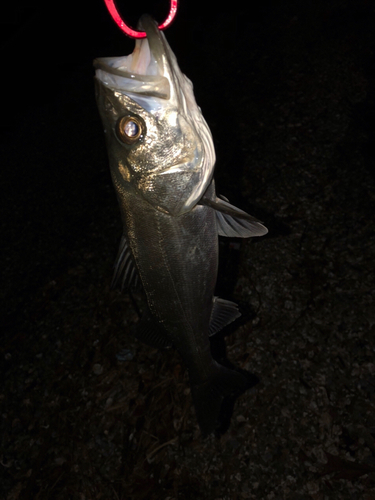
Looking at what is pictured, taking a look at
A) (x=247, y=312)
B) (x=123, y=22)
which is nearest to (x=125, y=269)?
(x=123, y=22)

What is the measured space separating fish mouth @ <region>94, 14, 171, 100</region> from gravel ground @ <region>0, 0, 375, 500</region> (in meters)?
2.06

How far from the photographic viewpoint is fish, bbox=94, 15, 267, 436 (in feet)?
4.81

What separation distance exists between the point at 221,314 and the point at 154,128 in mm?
1123

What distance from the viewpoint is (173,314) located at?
1.86m

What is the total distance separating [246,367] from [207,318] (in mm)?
1091

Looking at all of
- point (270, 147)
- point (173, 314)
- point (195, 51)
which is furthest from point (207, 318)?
point (195, 51)

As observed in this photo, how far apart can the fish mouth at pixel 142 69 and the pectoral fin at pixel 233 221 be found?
1.83 ft

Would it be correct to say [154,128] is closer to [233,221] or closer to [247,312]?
[233,221]

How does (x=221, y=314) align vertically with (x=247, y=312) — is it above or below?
above

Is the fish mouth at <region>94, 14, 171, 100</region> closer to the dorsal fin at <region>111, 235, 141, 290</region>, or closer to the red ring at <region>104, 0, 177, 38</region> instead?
the red ring at <region>104, 0, 177, 38</region>

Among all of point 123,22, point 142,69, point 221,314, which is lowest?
point 221,314

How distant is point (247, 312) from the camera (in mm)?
3008

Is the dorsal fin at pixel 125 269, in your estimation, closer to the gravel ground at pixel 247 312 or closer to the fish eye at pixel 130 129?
the fish eye at pixel 130 129

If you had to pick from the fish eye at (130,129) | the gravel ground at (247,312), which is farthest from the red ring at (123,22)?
the gravel ground at (247,312)
